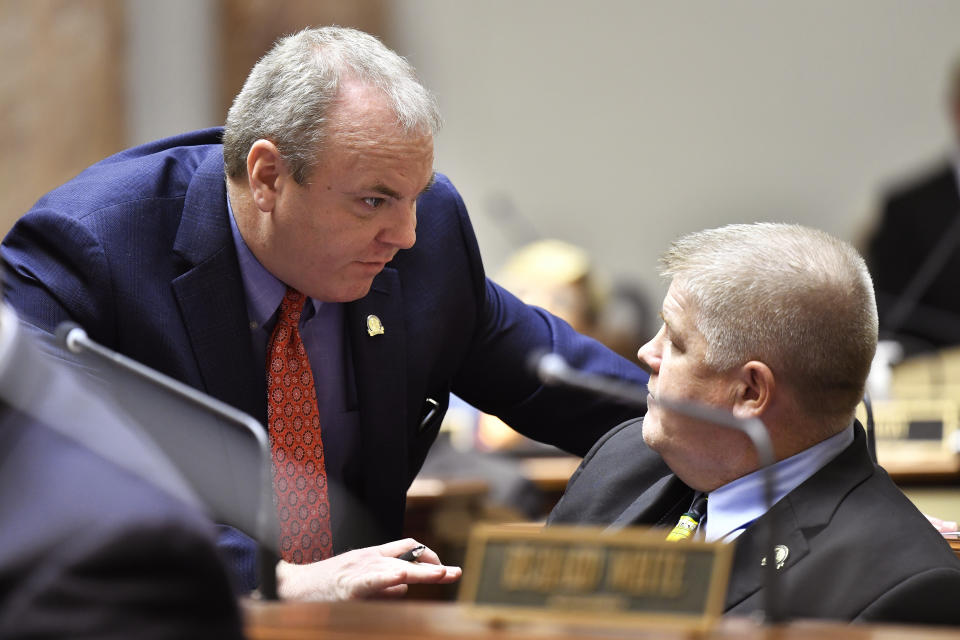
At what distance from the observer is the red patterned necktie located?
7.42 feet

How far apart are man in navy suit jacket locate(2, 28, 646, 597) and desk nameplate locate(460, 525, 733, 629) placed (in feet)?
2.19

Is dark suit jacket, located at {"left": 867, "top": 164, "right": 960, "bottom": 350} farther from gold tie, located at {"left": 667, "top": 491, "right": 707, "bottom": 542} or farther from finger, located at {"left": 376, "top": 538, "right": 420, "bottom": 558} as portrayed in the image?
finger, located at {"left": 376, "top": 538, "right": 420, "bottom": 558}

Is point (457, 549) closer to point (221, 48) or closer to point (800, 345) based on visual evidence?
point (800, 345)

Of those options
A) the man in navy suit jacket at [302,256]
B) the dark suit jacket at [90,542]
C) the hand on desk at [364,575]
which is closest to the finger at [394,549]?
the hand on desk at [364,575]

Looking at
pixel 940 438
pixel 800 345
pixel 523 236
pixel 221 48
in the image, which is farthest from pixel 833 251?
pixel 523 236

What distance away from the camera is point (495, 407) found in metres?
2.67

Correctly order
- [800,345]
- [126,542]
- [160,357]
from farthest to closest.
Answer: [160,357] → [800,345] → [126,542]

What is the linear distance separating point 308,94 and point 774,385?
34.7 inches

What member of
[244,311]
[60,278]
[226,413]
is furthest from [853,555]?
[60,278]

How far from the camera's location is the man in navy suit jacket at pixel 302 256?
2.15m

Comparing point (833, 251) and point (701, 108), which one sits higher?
point (833, 251)

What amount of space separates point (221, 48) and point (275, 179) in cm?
474

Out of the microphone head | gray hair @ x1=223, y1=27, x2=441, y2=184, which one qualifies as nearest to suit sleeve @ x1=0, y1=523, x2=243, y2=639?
the microphone head

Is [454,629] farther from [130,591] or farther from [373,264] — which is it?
[373,264]
